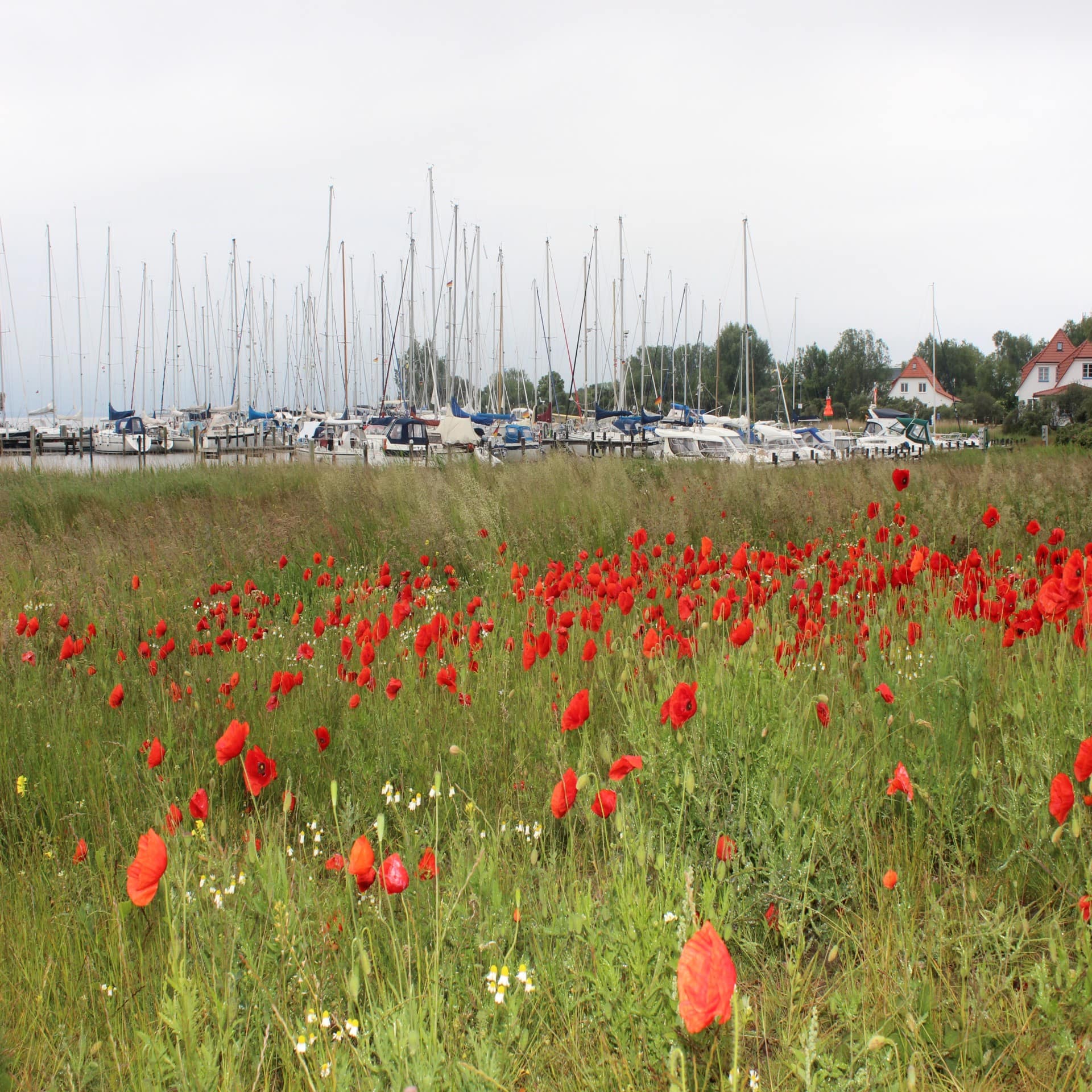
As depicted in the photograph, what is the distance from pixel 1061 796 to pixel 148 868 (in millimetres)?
1718

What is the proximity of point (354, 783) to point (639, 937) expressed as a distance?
1417 mm

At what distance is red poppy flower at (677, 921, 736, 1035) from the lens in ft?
3.89

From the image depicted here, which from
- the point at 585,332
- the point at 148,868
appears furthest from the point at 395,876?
the point at 585,332

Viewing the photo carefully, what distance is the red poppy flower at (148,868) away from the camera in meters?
1.56

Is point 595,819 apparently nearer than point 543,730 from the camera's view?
Yes

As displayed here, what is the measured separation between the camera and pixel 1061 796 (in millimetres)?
1765

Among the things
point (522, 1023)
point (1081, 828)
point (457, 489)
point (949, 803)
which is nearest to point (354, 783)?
point (522, 1023)

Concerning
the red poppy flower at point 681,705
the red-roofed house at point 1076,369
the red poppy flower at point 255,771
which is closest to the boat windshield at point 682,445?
the red poppy flower at point 681,705

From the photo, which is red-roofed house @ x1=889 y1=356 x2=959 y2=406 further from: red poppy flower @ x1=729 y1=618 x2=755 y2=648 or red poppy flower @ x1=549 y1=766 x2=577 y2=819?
red poppy flower @ x1=549 y1=766 x2=577 y2=819

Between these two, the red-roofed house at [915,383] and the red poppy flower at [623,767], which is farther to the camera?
the red-roofed house at [915,383]

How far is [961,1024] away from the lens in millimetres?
1733

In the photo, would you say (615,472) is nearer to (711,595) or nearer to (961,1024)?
(711,595)

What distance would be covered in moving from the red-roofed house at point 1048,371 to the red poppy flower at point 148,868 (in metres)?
66.5

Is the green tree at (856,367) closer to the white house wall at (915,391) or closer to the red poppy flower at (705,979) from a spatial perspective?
the white house wall at (915,391)
